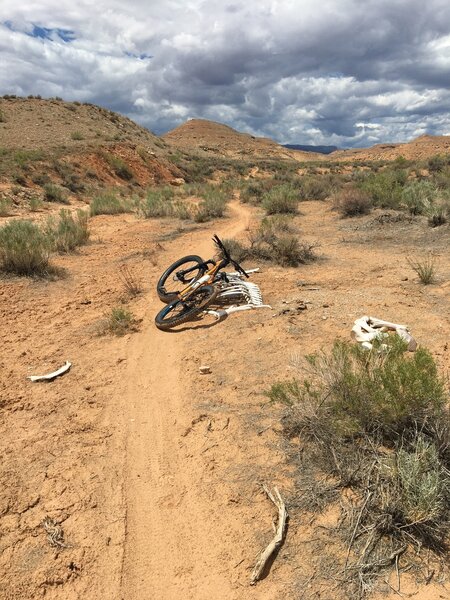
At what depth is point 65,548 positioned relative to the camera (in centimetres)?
258

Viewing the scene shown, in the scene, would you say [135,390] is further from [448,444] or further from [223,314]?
[448,444]

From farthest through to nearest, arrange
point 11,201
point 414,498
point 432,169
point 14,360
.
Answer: point 432,169 < point 11,201 < point 14,360 < point 414,498

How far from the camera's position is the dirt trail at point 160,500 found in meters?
Answer: 2.42

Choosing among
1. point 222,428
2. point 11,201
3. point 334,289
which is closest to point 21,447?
point 222,428

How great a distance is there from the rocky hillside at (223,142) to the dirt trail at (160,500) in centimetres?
6182

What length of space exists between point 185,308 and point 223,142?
74802mm

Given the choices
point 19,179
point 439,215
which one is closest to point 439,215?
point 439,215

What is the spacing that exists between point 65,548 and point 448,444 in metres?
2.57

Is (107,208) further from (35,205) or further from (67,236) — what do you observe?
(67,236)

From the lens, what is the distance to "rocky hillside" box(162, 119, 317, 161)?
2643 inches

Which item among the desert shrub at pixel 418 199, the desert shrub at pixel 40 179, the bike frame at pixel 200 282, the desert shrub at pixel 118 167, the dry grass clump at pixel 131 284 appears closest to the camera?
the bike frame at pixel 200 282

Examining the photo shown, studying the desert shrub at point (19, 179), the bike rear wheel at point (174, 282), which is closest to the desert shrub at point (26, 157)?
the desert shrub at point (19, 179)

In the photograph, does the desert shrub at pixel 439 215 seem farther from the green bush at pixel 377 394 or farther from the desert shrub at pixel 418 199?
the green bush at pixel 377 394

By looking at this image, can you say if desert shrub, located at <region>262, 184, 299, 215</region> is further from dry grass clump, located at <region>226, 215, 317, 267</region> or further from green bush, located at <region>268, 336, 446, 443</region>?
green bush, located at <region>268, 336, 446, 443</region>
